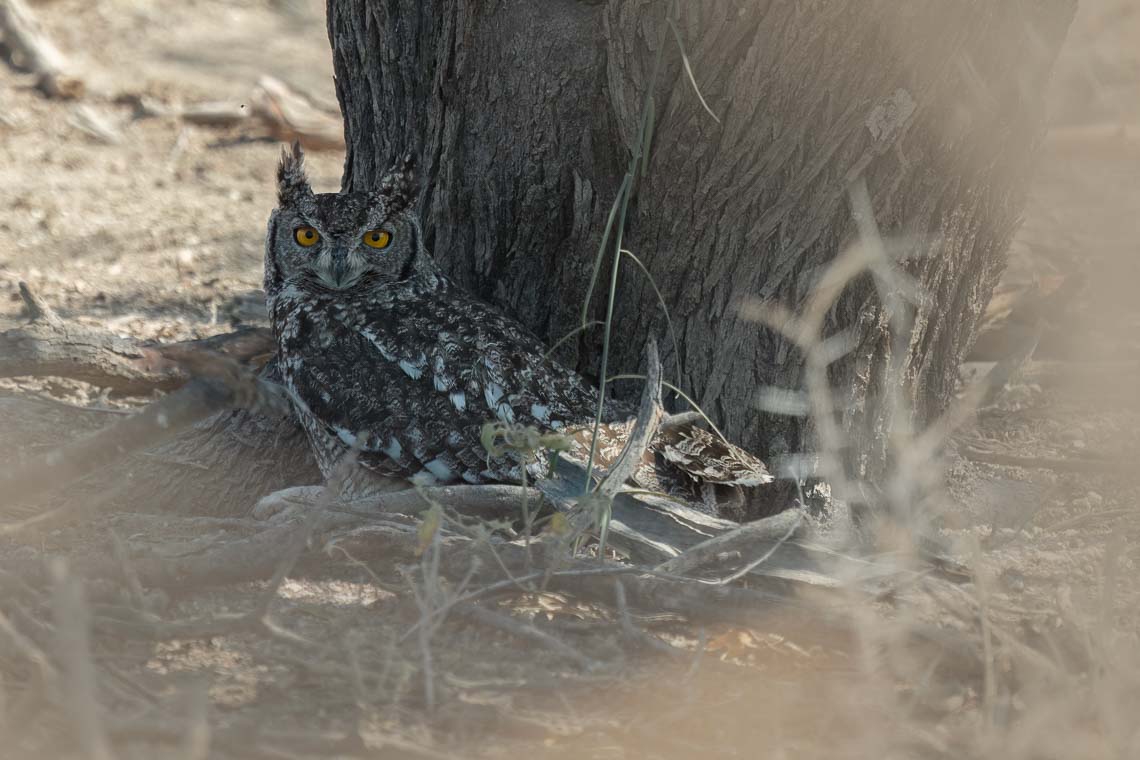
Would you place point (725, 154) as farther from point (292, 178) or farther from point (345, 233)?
point (292, 178)

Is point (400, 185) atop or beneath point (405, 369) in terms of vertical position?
atop

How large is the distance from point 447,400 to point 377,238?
742 mm

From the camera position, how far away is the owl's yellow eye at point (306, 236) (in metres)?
3.73

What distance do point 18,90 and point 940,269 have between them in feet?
19.3

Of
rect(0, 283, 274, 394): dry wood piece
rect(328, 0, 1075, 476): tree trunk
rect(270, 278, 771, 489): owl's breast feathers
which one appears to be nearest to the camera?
rect(328, 0, 1075, 476): tree trunk

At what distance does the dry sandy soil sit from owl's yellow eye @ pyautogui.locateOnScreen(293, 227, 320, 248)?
3.30 ft

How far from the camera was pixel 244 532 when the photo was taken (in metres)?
3.18

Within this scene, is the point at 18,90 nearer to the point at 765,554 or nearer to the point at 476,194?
the point at 476,194

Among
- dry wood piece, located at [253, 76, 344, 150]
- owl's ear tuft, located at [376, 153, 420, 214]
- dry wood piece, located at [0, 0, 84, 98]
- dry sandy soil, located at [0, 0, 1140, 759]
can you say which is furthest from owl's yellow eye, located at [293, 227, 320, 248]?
dry wood piece, located at [0, 0, 84, 98]

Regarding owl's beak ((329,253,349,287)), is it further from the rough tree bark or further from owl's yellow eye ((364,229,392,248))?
the rough tree bark

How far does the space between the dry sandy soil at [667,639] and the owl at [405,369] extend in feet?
1.76

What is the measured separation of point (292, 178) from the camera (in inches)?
146

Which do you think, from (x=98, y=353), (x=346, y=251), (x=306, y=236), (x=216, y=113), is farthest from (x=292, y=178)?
(x=216, y=113)

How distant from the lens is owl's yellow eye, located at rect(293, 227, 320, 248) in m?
3.73
